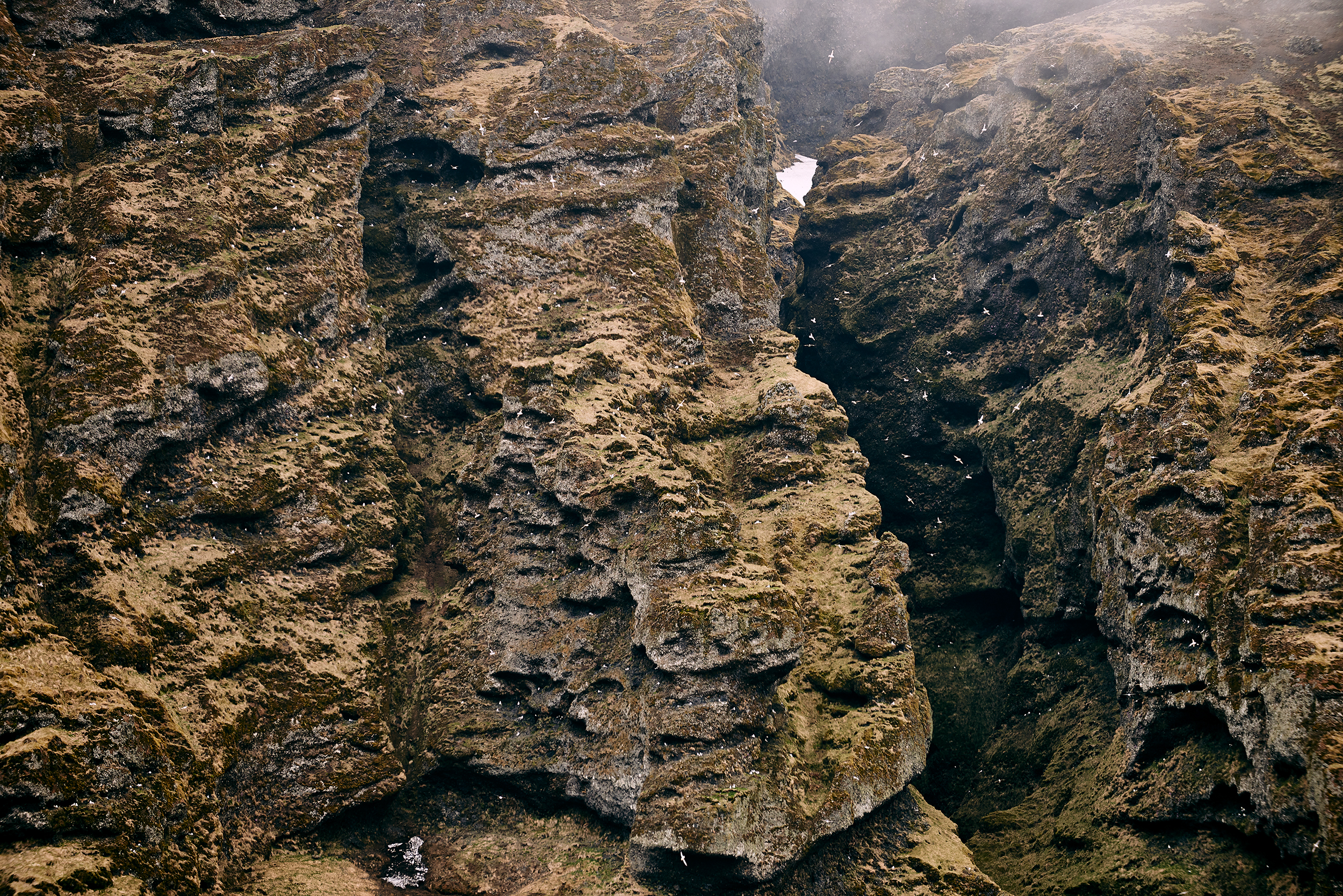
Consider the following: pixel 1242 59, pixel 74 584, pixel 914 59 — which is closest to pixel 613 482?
pixel 74 584

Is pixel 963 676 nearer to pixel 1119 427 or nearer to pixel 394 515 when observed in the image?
pixel 1119 427

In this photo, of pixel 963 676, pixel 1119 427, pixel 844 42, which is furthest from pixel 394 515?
pixel 844 42

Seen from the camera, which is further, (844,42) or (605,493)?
(844,42)

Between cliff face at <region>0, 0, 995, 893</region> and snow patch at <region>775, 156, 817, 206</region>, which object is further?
snow patch at <region>775, 156, 817, 206</region>

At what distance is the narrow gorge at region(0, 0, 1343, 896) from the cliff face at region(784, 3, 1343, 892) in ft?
0.68

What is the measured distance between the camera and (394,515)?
34.9 metres

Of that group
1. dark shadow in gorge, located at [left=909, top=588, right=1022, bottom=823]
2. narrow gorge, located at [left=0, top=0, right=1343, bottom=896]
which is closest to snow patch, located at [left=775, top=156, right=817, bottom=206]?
narrow gorge, located at [left=0, top=0, right=1343, bottom=896]

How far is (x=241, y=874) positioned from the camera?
2558 centimetres

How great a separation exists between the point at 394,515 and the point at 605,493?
9409 mm

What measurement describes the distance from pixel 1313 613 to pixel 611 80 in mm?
39957

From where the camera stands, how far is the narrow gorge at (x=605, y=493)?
1005 inches

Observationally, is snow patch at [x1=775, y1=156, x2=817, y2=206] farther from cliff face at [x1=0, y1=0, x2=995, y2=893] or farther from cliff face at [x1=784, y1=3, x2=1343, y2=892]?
cliff face at [x1=0, y1=0, x2=995, y2=893]

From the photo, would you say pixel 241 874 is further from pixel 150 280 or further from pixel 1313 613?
pixel 1313 613

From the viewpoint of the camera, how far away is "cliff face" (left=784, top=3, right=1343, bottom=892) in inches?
996
